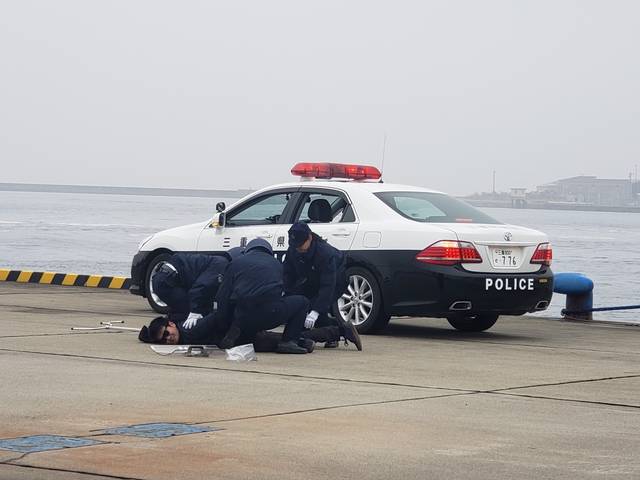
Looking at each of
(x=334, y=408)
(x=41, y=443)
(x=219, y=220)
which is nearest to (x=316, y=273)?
(x=219, y=220)

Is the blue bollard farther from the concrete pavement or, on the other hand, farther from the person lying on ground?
the person lying on ground

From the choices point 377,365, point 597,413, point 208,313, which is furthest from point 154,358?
point 597,413

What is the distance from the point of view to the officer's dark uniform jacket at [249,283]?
Result: 11812mm

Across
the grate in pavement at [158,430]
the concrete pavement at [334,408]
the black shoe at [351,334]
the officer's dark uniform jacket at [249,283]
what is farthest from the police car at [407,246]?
the grate in pavement at [158,430]

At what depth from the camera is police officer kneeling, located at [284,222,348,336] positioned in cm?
1265

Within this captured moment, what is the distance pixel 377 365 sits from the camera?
11492mm

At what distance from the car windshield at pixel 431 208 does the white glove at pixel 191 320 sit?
3144mm

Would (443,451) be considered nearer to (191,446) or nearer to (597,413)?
(191,446)

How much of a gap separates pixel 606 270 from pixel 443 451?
145 feet

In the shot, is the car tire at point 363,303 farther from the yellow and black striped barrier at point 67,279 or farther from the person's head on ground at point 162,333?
the yellow and black striped barrier at point 67,279

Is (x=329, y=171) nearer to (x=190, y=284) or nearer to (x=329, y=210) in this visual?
(x=329, y=210)

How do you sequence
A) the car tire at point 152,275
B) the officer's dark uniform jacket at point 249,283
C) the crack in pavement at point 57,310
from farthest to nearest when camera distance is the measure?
the crack in pavement at point 57,310 < the car tire at point 152,275 < the officer's dark uniform jacket at point 249,283

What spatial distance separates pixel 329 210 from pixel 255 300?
325 cm

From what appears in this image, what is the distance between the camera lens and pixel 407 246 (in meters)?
14.1
